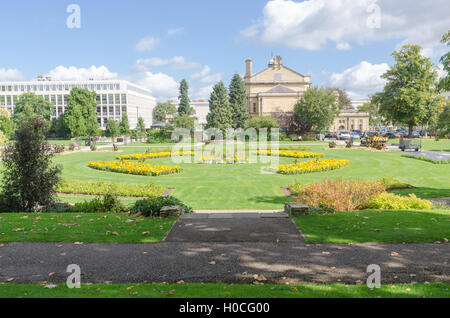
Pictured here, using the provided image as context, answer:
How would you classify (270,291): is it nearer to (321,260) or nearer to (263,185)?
(321,260)

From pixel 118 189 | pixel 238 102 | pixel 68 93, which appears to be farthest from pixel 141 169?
pixel 68 93

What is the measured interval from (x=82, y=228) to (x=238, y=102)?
65.1 m

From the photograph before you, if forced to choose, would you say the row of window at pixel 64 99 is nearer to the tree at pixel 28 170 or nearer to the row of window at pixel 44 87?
the row of window at pixel 44 87

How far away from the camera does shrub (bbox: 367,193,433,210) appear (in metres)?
11.4

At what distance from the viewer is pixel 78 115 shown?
59.0m

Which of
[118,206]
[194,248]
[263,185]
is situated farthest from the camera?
[263,185]

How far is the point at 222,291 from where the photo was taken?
5023 mm

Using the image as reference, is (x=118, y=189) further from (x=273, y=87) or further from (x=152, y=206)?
(x=273, y=87)

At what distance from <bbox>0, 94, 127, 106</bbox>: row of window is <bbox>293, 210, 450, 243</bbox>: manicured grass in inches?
5061

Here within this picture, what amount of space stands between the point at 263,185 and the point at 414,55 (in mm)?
45221

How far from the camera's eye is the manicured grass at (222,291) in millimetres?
4828

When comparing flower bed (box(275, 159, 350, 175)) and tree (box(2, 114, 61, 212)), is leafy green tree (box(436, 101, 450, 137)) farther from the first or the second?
tree (box(2, 114, 61, 212))

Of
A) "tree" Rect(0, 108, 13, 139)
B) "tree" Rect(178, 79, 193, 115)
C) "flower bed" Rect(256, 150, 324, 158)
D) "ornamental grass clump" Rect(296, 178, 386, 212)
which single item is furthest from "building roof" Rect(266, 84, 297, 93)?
"ornamental grass clump" Rect(296, 178, 386, 212)
